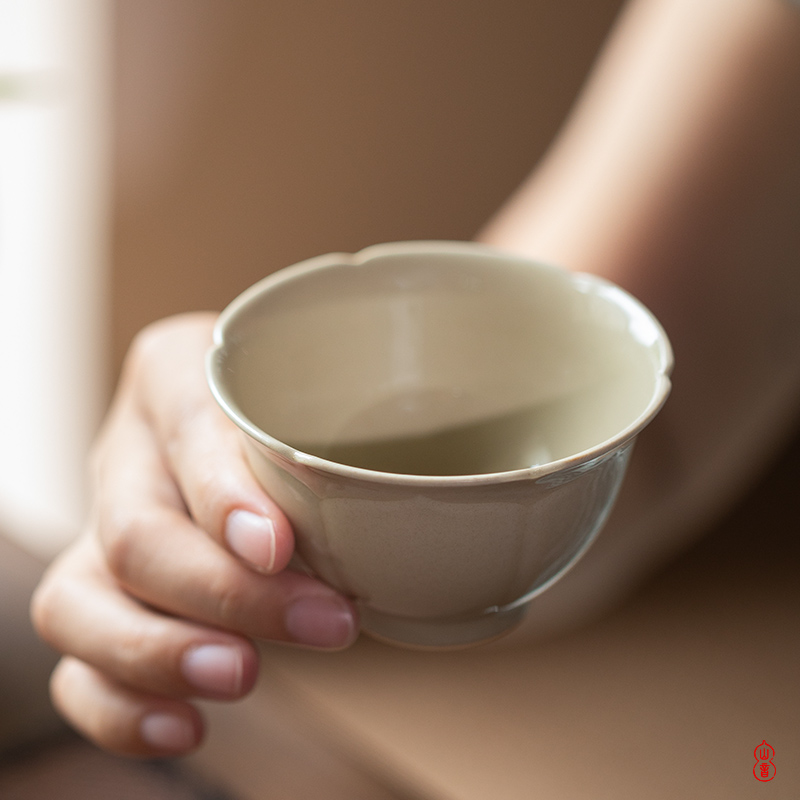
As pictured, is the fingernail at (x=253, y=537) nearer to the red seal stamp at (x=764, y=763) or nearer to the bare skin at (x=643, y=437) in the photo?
the bare skin at (x=643, y=437)

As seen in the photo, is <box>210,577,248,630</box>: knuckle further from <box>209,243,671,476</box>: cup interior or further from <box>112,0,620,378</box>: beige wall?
<box>112,0,620,378</box>: beige wall

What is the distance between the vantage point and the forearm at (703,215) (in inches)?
30.3

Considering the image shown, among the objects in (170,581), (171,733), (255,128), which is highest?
(255,128)

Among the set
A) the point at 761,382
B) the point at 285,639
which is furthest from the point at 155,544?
the point at 761,382

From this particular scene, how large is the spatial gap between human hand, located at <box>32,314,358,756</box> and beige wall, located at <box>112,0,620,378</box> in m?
0.71

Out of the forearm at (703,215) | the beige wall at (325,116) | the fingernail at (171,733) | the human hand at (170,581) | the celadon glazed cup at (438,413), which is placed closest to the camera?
the celadon glazed cup at (438,413)

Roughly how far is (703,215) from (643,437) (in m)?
0.22

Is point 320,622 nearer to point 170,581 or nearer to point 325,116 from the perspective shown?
point 170,581

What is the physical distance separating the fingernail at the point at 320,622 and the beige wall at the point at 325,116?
951 millimetres

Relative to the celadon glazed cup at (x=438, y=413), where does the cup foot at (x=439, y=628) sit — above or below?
below

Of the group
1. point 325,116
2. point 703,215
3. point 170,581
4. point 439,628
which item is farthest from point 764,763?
point 325,116

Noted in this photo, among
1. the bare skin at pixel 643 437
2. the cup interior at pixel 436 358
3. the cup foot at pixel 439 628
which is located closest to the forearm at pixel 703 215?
the bare skin at pixel 643 437

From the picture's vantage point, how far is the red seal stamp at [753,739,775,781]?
1.54ft

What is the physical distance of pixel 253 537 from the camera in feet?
1.25
